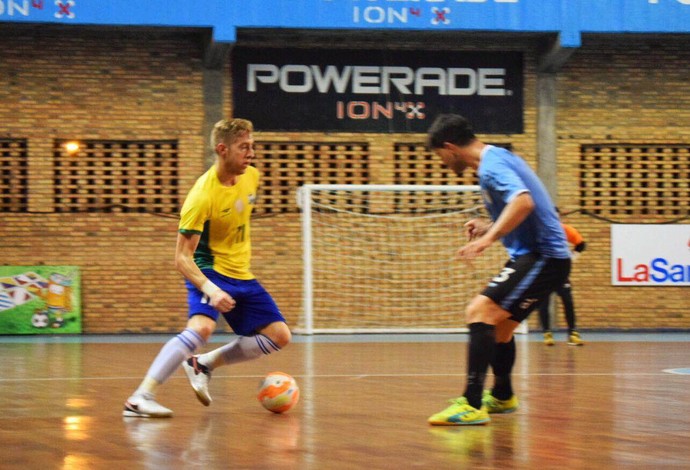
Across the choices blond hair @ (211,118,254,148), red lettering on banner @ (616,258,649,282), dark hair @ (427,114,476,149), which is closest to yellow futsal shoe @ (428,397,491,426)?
dark hair @ (427,114,476,149)

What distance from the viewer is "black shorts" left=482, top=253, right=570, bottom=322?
6.54 metres

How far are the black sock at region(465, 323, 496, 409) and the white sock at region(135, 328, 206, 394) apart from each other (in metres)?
1.96

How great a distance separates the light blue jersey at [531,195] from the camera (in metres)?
6.38

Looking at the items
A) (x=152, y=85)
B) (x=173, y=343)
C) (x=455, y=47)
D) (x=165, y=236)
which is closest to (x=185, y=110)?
(x=152, y=85)

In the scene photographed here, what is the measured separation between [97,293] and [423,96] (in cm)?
725

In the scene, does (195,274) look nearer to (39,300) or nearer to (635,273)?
(39,300)

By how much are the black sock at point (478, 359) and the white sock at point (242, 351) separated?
1719 mm

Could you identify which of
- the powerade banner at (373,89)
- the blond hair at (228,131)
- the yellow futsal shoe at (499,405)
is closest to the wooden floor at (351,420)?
the yellow futsal shoe at (499,405)

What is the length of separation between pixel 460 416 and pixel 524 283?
0.91m

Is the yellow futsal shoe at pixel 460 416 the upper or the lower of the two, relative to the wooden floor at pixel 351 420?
upper

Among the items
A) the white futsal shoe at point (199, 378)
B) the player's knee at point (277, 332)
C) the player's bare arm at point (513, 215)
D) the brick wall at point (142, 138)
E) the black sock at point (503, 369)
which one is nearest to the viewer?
the player's bare arm at point (513, 215)

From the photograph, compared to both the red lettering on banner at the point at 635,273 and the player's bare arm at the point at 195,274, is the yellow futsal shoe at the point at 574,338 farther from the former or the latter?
the player's bare arm at the point at 195,274

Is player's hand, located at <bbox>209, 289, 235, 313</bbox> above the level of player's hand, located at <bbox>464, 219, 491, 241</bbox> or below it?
below

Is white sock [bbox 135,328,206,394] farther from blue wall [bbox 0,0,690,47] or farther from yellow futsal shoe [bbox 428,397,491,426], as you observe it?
blue wall [bbox 0,0,690,47]
